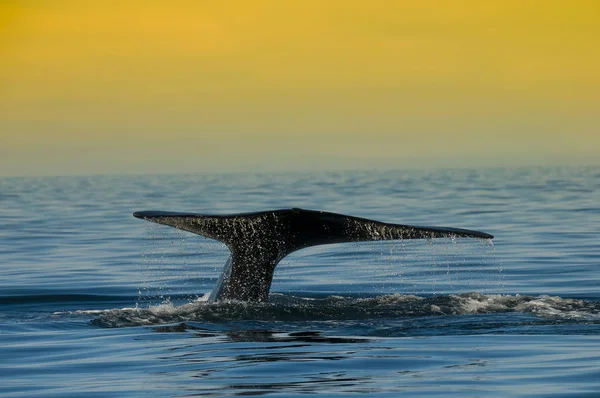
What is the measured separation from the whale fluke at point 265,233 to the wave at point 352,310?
9.9 inches

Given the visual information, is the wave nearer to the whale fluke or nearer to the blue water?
the blue water

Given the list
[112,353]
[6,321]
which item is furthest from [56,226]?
[112,353]

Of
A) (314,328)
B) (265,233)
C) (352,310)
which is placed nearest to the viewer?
(314,328)

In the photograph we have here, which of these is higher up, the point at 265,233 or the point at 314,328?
the point at 265,233

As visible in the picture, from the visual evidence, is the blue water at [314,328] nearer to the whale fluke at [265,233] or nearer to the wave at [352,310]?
the wave at [352,310]

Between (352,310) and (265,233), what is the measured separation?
117cm

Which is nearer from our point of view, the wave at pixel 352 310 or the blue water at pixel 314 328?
the blue water at pixel 314 328

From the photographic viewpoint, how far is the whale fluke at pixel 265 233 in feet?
33.6

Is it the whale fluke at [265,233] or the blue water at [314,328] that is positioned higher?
the whale fluke at [265,233]

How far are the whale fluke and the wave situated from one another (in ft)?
0.83

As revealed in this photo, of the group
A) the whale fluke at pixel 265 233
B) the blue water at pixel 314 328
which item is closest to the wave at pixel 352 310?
the blue water at pixel 314 328

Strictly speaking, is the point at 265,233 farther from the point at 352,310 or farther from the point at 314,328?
the point at 352,310

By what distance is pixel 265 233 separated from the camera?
439 inches

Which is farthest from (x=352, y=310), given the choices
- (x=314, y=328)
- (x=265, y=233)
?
(x=265, y=233)
